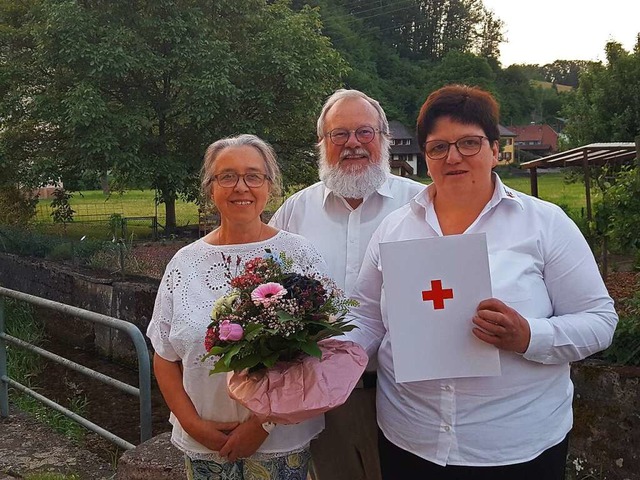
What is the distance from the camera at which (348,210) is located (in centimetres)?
276

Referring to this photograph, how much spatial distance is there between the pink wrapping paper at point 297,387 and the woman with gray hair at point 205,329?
31 cm

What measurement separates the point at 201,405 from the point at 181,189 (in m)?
14.7

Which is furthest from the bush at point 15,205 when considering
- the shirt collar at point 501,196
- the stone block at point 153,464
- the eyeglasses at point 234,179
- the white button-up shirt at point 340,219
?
the shirt collar at point 501,196

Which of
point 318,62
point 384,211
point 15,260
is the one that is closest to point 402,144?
point 318,62

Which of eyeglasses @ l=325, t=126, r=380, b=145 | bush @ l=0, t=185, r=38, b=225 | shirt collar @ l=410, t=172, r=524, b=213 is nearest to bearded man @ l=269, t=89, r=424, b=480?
eyeglasses @ l=325, t=126, r=380, b=145

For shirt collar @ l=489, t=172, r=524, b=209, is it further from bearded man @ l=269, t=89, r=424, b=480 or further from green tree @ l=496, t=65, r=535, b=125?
green tree @ l=496, t=65, r=535, b=125

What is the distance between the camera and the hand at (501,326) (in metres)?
1.76

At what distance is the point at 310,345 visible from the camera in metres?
1.86

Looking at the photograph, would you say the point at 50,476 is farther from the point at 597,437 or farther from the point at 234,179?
the point at 597,437

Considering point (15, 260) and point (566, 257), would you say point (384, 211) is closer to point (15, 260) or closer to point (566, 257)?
point (566, 257)

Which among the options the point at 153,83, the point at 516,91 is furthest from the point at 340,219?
the point at 516,91

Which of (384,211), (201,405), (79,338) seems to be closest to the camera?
(201,405)

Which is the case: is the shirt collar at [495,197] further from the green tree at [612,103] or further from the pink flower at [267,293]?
the green tree at [612,103]

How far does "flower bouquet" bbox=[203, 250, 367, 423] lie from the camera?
182cm
